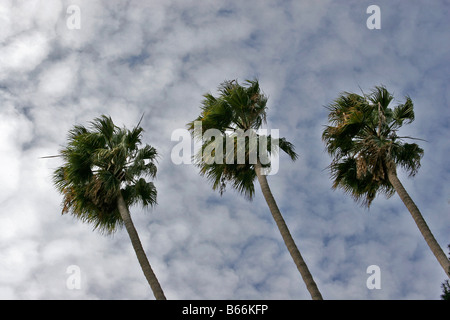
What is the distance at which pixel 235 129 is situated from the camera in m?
15.5

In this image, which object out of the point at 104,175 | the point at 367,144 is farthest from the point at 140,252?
the point at 367,144

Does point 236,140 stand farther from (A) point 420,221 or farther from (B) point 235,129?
(A) point 420,221

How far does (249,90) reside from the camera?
1580cm

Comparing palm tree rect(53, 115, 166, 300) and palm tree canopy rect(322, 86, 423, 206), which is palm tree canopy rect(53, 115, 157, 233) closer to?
palm tree rect(53, 115, 166, 300)

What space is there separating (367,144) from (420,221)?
10.3 ft

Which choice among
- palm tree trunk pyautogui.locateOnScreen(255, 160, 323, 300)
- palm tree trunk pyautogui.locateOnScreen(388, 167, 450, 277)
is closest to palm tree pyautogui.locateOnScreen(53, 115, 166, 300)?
palm tree trunk pyautogui.locateOnScreen(255, 160, 323, 300)

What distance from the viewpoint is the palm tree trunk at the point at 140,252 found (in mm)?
11896

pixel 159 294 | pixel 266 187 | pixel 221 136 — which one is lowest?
pixel 159 294
